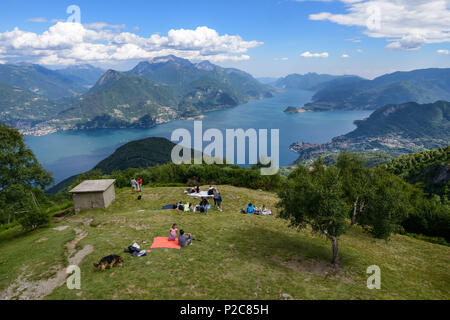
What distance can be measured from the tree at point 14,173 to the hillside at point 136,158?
129338mm

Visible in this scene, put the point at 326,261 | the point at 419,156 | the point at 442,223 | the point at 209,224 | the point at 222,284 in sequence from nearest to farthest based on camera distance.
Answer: the point at 222,284 → the point at 326,261 → the point at 209,224 → the point at 442,223 → the point at 419,156

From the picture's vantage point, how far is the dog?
45.8 ft

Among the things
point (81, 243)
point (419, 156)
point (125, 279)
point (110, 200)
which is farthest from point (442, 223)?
point (419, 156)

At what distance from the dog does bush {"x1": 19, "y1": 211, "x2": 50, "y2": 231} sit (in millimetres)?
12353

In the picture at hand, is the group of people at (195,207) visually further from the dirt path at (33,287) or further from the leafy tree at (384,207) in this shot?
the leafy tree at (384,207)

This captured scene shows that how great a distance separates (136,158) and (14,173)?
146 m

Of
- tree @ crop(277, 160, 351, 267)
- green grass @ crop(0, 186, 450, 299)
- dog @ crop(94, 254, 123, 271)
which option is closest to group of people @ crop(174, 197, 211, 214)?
green grass @ crop(0, 186, 450, 299)

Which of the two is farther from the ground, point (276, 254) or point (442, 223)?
point (276, 254)

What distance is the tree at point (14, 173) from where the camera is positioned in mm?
29562

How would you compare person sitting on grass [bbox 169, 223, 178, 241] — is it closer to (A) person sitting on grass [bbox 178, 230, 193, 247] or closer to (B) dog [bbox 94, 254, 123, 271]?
(A) person sitting on grass [bbox 178, 230, 193, 247]

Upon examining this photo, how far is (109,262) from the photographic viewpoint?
1423 cm

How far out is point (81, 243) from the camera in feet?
58.4

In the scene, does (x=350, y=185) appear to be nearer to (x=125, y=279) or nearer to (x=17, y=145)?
(x=125, y=279)
